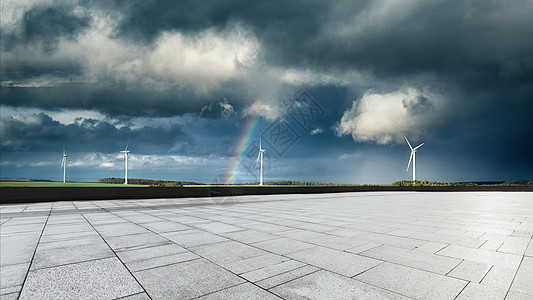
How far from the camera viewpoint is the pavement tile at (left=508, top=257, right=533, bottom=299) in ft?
12.2

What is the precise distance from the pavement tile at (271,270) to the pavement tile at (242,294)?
34cm

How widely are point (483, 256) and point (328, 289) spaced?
381 centimetres

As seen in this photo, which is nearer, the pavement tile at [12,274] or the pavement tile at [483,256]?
the pavement tile at [12,274]

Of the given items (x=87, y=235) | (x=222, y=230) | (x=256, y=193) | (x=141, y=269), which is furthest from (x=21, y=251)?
(x=256, y=193)

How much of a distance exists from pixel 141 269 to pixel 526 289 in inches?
226

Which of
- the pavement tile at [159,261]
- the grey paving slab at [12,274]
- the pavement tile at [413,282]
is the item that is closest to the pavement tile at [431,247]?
the pavement tile at [413,282]

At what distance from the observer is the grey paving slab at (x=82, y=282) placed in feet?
12.5

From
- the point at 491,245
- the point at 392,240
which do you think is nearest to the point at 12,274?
the point at 392,240

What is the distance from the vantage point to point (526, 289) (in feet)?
12.8

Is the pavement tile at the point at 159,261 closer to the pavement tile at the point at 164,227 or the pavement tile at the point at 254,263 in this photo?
the pavement tile at the point at 254,263

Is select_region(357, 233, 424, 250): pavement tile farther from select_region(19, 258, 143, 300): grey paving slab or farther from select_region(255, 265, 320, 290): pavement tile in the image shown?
select_region(19, 258, 143, 300): grey paving slab

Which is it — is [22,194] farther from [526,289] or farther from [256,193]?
[526,289]

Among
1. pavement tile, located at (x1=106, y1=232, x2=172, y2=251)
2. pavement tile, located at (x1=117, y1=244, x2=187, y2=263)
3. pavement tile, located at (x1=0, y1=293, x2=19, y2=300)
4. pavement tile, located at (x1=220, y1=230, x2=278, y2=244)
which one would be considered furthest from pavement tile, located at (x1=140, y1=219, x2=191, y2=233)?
pavement tile, located at (x1=0, y1=293, x2=19, y2=300)

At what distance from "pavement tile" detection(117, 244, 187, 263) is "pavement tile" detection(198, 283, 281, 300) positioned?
242cm
